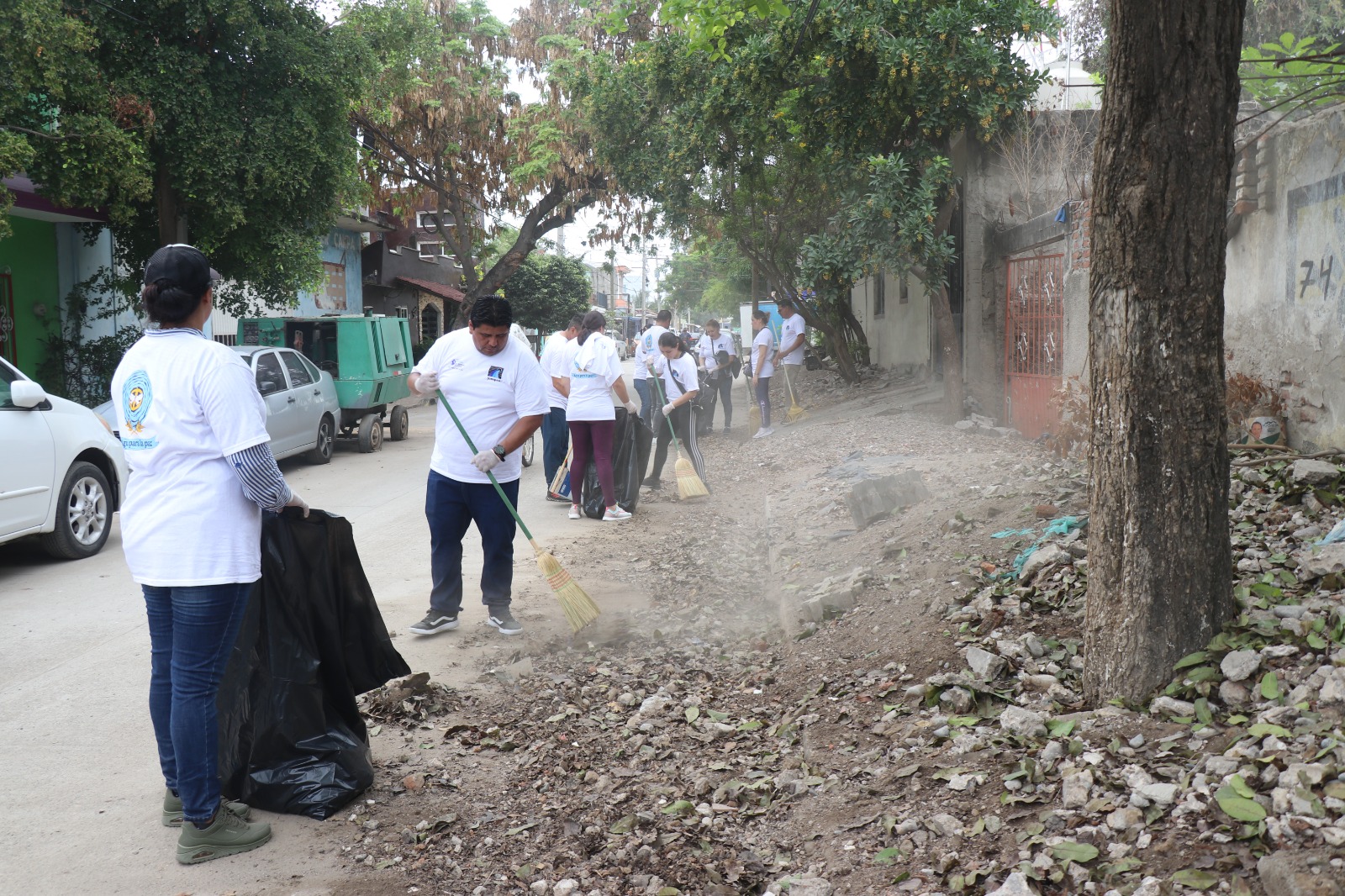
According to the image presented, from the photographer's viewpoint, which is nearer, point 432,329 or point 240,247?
point 240,247

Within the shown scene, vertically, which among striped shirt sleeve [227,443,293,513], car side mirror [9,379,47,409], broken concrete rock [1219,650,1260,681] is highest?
car side mirror [9,379,47,409]

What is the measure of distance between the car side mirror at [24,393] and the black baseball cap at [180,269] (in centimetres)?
473

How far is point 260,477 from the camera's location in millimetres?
3340

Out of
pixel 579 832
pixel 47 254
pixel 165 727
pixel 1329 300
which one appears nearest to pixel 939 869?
pixel 579 832

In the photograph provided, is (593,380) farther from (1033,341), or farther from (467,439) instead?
(1033,341)

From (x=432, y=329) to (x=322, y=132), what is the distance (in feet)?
90.3

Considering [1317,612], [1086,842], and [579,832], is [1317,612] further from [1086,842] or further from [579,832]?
[579,832]

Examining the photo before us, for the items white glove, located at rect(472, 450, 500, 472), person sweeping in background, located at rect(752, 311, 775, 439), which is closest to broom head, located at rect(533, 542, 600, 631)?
white glove, located at rect(472, 450, 500, 472)

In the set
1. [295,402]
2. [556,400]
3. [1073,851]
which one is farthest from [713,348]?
[1073,851]

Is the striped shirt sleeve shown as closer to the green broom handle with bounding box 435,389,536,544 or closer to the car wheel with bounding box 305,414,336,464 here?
the green broom handle with bounding box 435,389,536,544

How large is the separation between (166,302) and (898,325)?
18.5 meters

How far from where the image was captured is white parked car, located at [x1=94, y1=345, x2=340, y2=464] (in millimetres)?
12734

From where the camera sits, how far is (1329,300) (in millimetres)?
6086

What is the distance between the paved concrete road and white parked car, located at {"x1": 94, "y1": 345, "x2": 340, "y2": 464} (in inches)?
141
